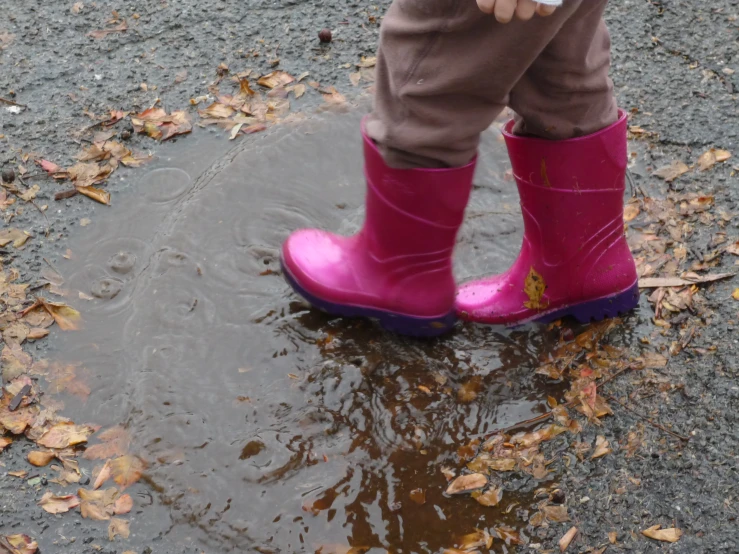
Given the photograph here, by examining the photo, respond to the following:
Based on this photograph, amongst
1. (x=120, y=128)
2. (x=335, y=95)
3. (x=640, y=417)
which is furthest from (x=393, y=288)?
(x=120, y=128)

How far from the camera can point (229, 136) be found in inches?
114

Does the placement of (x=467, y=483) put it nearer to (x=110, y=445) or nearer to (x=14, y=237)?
(x=110, y=445)

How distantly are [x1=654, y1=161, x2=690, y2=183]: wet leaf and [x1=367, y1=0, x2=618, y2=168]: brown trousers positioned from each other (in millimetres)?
863

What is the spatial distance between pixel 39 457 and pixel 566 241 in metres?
1.54

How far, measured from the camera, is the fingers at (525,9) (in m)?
1.33

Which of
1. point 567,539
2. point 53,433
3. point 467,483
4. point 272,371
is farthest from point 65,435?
point 567,539

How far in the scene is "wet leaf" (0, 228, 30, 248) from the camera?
2.50 m

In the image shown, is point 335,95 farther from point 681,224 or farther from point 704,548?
point 704,548

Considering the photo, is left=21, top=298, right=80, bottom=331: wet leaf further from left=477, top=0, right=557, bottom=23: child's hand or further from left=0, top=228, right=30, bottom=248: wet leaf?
left=477, top=0, right=557, bottom=23: child's hand

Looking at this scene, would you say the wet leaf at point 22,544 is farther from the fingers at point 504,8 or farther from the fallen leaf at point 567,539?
the fingers at point 504,8

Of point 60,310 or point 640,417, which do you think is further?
point 60,310

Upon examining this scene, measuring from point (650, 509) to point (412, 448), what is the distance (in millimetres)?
605

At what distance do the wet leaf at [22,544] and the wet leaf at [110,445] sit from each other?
0.24 m

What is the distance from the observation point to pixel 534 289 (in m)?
2.19
